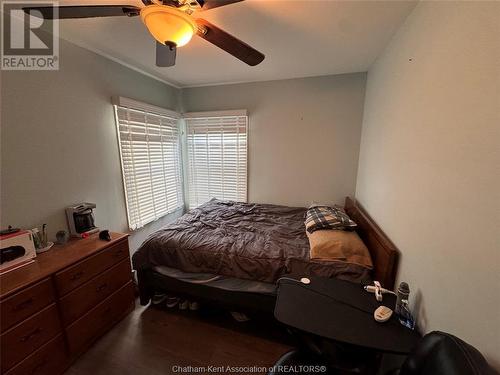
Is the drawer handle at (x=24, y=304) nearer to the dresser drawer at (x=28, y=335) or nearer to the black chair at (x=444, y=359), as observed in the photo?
the dresser drawer at (x=28, y=335)

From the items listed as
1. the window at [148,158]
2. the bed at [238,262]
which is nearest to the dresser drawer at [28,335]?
the bed at [238,262]

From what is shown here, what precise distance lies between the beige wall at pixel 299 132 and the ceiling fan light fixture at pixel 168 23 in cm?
197

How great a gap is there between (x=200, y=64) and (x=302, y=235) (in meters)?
2.20

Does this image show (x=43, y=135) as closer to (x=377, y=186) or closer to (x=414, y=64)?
(x=414, y=64)

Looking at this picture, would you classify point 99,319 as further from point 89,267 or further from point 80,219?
point 80,219

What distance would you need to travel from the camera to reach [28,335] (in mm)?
1227

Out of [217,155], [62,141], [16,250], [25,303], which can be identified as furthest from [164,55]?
[217,155]

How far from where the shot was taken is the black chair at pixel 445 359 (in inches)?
24.2

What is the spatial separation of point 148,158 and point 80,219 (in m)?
1.10

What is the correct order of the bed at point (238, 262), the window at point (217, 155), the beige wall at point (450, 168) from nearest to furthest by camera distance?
1. the beige wall at point (450, 168)
2. the bed at point (238, 262)
3. the window at point (217, 155)

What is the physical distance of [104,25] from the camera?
1.57 metres

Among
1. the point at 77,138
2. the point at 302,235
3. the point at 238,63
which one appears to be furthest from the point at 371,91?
the point at 77,138

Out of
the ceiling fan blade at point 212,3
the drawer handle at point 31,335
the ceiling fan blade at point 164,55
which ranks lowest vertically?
the drawer handle at point 31,335

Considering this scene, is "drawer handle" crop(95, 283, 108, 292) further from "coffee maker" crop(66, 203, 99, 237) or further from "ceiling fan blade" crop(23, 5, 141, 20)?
"ceiling fan blade" crop(23, 5, 141, 20)
